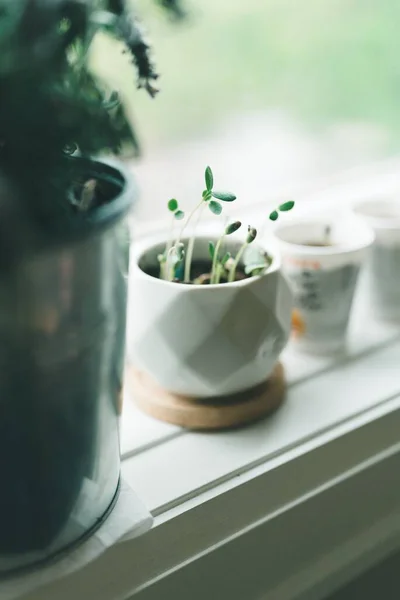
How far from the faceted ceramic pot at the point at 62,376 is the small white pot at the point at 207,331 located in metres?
0.09

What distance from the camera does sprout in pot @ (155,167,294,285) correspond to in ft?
1.77

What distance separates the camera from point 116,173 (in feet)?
1.36

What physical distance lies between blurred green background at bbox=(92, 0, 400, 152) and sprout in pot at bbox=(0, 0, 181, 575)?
11.7 inches

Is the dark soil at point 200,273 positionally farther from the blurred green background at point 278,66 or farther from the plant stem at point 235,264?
the blurred green background at point 278,66

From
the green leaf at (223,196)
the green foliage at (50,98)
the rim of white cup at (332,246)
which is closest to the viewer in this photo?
the green foliage at (50,98)

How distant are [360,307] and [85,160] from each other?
46 centimetres

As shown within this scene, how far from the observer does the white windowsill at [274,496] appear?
493 mm

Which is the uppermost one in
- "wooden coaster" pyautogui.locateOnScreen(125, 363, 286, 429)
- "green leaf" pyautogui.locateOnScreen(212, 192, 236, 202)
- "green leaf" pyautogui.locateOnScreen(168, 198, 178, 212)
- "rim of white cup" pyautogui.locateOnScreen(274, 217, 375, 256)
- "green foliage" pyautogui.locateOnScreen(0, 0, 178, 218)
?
"green foliage" pyautogui.locateOnScreen(0, 0, 178, 218)

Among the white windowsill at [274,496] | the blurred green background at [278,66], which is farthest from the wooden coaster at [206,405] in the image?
the blurred green background at [278,66]

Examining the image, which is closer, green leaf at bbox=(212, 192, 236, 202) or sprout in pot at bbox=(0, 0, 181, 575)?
sprout in pot at bbox=(0, 0, 181, 575)

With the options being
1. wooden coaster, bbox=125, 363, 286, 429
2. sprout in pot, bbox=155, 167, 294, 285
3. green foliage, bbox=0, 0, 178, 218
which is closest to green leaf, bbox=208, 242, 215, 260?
sprout in pot, bbox=155, 167, 294, 285

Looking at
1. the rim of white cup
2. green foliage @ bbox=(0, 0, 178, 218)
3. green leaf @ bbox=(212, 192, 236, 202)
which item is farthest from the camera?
the rim of white cup

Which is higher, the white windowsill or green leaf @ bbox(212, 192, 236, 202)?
green leaf @ bbox(212, 192, 236, 202)

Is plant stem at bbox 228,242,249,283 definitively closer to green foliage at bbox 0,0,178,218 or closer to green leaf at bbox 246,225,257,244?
green leaf at bbox 246,225,257,244
